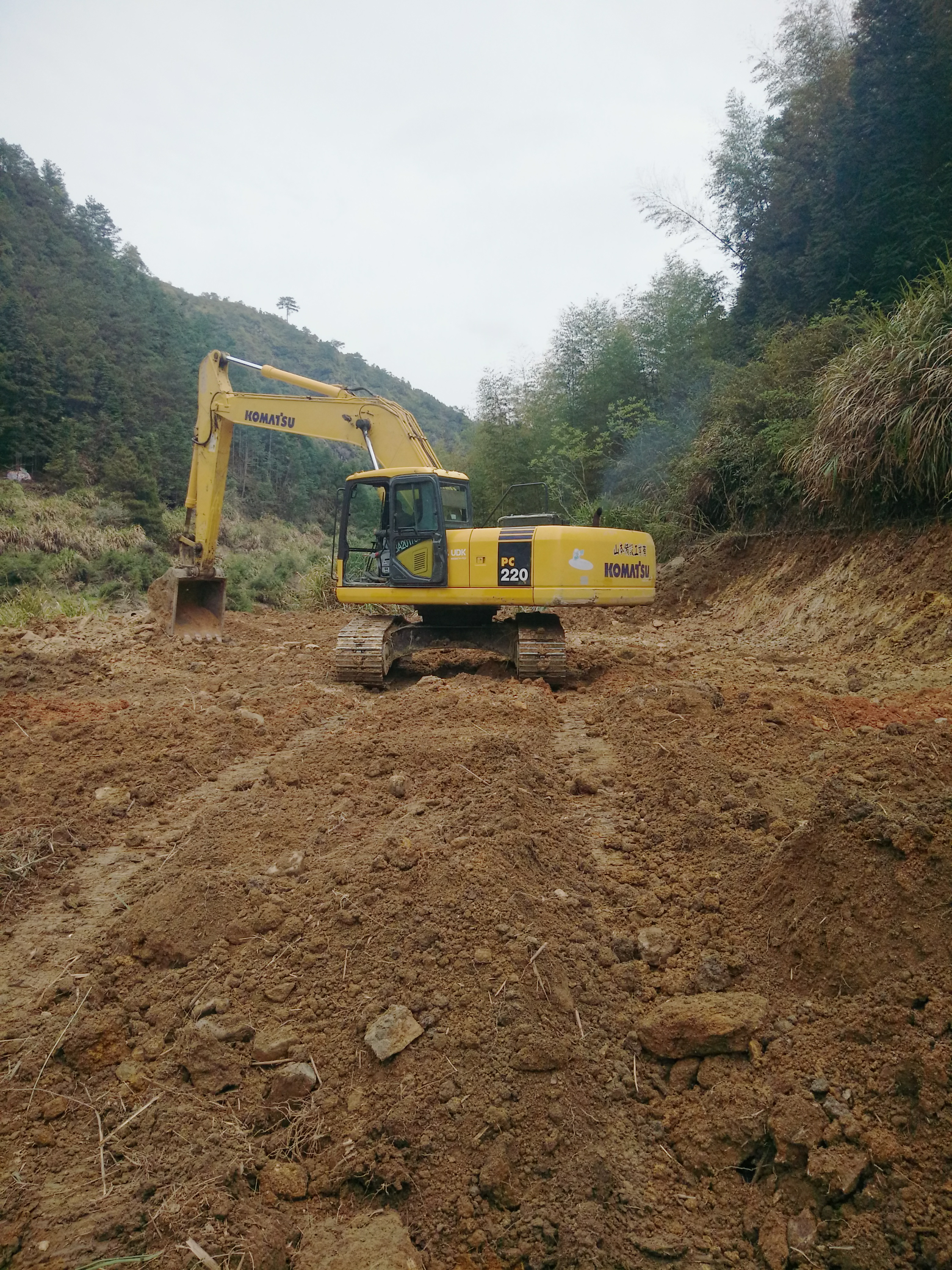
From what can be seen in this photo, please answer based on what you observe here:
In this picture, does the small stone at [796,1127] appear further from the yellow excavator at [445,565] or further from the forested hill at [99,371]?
the forested hill at [99,371]

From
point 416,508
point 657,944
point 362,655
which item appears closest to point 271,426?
point 416,508

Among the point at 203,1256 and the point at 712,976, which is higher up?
the point at 712,976

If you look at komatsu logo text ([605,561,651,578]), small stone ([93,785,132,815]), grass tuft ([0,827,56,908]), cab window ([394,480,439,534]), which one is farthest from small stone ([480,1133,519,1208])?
cab window ([394,480,439,534])

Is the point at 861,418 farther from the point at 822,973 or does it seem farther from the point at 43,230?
the point at 43,230

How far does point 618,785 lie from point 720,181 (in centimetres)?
1748

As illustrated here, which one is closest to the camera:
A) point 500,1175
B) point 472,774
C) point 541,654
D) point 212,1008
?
point 500,1175

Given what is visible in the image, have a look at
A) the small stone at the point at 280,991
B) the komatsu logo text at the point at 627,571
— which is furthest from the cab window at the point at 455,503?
the small stone at the point at 280,991

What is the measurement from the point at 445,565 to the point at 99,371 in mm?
26570

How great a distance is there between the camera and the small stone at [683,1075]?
7.84 feet

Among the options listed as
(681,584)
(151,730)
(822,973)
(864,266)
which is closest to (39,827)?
(151,730)

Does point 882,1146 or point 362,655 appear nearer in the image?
point 882,1146

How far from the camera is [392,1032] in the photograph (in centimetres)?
242

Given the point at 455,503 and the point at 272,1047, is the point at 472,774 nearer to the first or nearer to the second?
the point at 272,1047

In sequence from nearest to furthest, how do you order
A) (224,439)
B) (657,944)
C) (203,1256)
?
1. (203,1256)
2. (657,944)
3. (224,439)
